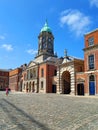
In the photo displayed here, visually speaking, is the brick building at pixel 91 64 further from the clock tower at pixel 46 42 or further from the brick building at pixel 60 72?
the clock tower at pixel 46 42

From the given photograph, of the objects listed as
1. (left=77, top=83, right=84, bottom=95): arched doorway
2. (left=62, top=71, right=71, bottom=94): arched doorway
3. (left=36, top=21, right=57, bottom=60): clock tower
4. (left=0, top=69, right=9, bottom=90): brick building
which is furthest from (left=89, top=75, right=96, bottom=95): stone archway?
(left=0, top=69, right=9, bottom=90): brick building

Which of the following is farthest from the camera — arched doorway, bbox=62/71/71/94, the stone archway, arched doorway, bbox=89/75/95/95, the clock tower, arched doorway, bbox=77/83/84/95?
the clock tower

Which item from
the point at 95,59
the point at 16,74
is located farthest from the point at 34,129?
the point at 16,74

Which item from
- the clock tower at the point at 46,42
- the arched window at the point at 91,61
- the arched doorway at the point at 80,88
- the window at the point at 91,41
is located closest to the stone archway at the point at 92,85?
the arched window at the point at 91,61

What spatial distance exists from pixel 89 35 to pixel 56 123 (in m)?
26.1

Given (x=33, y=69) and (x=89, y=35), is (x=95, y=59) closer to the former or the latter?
(x=89, y=35)

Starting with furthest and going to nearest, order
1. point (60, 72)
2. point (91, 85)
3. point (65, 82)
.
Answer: point (65, 82) → point (60, 72) → point (91, 85)

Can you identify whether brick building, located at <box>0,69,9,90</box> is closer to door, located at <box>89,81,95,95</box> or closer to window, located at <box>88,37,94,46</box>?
door, located at <box>89,81,95,95</box>

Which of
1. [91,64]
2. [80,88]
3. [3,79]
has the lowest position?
[80,88]

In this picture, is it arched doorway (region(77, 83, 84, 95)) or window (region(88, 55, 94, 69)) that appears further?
arched doorway (region(77, 83, 84, 95))

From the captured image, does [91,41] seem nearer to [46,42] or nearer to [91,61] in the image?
[91,61]

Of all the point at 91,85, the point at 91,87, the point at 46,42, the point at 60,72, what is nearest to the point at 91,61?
the point at 91,85

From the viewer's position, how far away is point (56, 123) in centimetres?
680

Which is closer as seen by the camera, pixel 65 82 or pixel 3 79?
pixel 65 82
